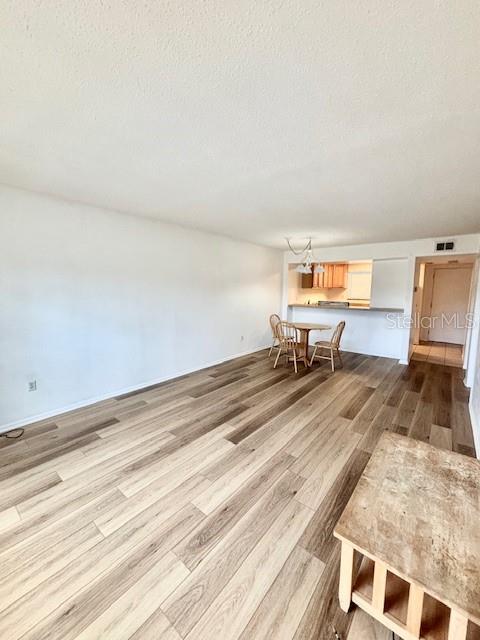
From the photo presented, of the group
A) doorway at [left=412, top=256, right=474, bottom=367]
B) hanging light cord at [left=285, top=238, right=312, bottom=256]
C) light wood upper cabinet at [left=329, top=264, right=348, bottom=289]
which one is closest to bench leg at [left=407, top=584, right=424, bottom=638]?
hanging light cord at [left=285, top=238, right=312, bottom=256]

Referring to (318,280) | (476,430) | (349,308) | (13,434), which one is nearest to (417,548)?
(476,430)

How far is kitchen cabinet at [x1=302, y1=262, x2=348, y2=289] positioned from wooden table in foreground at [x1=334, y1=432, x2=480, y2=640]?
5757 mm

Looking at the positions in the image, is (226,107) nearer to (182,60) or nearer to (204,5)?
(182,60)

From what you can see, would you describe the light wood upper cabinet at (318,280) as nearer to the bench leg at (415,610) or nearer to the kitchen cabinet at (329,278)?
the kitchen cabinet at (329,278)

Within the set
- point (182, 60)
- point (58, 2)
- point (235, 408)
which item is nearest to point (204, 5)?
point (182, 60)

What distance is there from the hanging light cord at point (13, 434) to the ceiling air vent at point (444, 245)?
6187mm

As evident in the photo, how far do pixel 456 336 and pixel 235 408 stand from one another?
6.80 meters

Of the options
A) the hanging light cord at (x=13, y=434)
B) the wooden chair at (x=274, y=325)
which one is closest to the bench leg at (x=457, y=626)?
the hanging light cord at (x=13, y=434)

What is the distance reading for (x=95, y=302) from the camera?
3182 millimetres

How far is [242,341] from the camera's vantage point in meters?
5.50

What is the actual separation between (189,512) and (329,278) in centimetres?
627

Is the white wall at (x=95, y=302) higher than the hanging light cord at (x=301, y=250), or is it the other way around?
the hanging light cord at (x=301, y=250)

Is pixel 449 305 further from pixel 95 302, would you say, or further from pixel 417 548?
pixel 95 302

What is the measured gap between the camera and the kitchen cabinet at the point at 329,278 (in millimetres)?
6902
